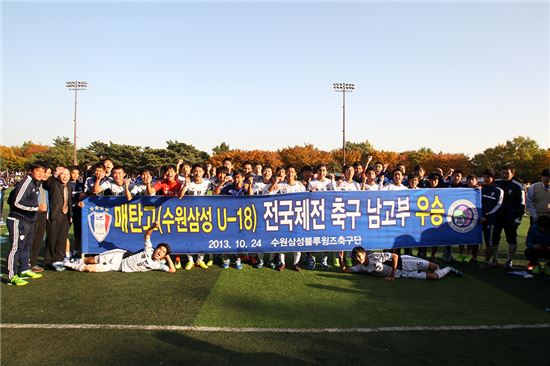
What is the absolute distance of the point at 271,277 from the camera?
631 cm

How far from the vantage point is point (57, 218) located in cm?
688

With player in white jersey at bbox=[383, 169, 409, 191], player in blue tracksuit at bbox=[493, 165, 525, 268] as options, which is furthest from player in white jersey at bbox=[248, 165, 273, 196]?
player in blue tracksuit at bbox=[493, 165, 525, 268]

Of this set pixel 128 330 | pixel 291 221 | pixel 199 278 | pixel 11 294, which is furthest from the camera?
pixel 291 221

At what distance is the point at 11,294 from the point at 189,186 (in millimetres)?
3342

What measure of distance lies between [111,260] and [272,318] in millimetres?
3839

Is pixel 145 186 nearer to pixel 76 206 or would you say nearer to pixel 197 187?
pixel 197 187

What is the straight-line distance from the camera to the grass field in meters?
3.54

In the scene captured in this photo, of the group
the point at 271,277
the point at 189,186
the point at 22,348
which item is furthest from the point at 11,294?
the point at 271,277

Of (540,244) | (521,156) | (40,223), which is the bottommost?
(540,244)

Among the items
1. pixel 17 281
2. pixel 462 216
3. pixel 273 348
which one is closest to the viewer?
pixel 273 348

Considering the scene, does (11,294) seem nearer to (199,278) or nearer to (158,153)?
(199,278)

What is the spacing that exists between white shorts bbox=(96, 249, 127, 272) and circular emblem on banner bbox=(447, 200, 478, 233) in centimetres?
Result: 662

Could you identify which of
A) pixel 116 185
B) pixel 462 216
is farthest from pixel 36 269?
pixel 462 216

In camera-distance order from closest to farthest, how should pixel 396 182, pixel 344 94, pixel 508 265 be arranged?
pixel 508 265
pixel 396 182
pixel 344 94
